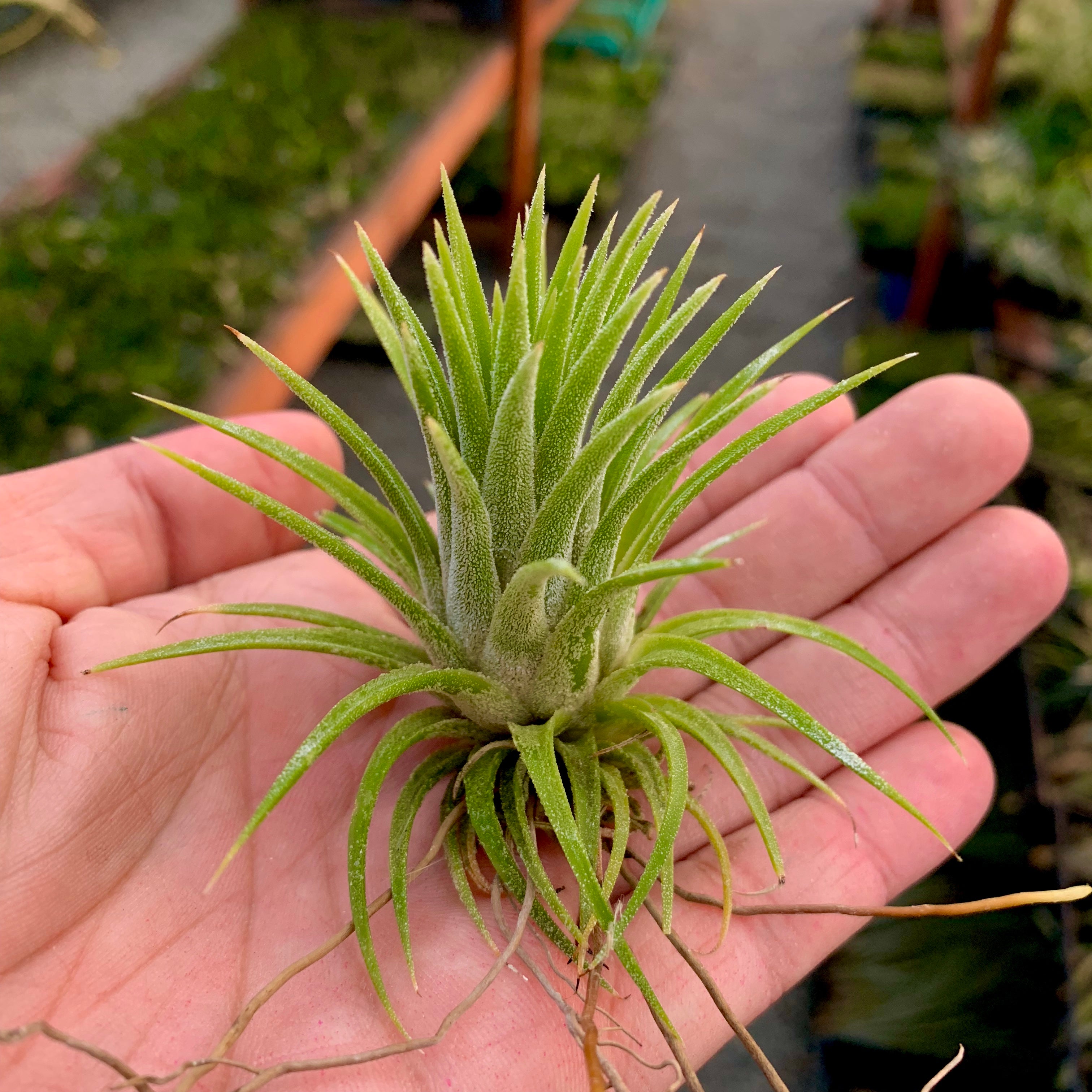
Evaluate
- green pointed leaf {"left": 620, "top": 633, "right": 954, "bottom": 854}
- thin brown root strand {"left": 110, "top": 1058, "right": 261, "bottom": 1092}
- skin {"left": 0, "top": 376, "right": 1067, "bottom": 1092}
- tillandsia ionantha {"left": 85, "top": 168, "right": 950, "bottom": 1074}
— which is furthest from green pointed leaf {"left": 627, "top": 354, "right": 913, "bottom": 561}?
thin brown root strand {"left": 110, "top": 1058, "right": 261, "bottom": 1092}

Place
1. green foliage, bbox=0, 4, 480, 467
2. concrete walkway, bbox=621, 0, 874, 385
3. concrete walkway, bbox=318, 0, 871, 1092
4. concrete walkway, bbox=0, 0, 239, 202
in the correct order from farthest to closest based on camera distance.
→ 1. concrete walkway, bbox=621, 0, 874, 385
2. concrete walkway, bbox=318, 0, 871, 1092
3. concrete walkway, bbox=0, 0, 239, 202
4. green foliage, bbox=0, 4, 480, 467

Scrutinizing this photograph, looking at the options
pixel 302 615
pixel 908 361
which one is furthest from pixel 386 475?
pixel 908 361

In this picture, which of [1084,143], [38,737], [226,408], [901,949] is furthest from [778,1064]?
[1084,143]

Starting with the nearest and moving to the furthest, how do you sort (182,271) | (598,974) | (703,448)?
(598,974), (703,448), (182,271)

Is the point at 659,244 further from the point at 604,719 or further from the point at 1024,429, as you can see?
the point at 604,719

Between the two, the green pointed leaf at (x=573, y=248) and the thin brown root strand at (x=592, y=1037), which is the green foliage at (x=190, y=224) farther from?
the thin brown root strand at (x=592, y=1037)

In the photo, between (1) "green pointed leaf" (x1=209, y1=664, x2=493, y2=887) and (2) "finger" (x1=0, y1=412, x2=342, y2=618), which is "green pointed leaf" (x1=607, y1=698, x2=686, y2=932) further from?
(2) "finger" (x1=0, y1=412, x2=342, y2=618)

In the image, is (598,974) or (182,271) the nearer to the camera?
(598,974)
